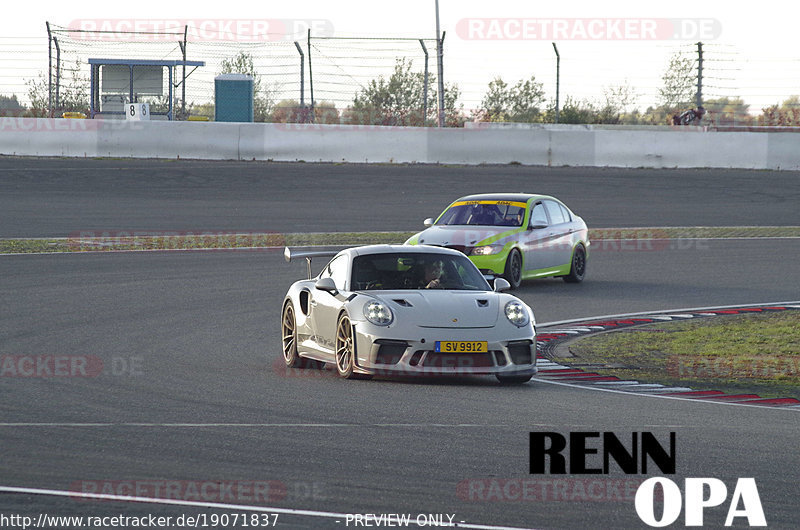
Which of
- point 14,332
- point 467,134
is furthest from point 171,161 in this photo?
point 14,332

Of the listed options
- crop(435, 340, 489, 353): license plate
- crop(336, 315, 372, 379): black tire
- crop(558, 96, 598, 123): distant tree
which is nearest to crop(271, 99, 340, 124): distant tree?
crop(558, 96, 598, 123): distant tree

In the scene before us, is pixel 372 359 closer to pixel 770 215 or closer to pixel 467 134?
pixel 770 215

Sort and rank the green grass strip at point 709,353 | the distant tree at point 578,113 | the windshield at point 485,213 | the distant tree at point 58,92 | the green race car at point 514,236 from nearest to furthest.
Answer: the green grass strip at point 709,353
the green race car at point 514,236
the windshield at point 485,213
the distant tree at point 58,92
the distant tree at point 578,113

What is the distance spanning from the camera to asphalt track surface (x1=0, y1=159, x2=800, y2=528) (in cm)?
636

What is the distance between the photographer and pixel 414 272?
37.6 ft

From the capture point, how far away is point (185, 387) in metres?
9.95

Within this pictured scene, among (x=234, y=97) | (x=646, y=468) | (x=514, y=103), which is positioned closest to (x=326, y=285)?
(x=646, y=468)

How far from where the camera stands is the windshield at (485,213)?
59.6 ft

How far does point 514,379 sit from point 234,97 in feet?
94.6

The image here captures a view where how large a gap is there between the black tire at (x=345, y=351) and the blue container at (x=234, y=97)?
91.3ft

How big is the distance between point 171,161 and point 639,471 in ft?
87.9

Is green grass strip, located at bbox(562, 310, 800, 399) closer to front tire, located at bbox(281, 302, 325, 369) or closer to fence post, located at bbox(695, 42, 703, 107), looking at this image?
front tire, located at bbox(281, 302, 325, 369)

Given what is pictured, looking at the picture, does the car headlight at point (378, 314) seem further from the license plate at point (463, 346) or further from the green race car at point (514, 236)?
the green race car at point (514, 236)

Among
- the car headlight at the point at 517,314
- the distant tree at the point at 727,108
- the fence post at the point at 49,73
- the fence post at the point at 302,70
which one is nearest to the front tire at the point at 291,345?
the car headlight at the point at 517,314
